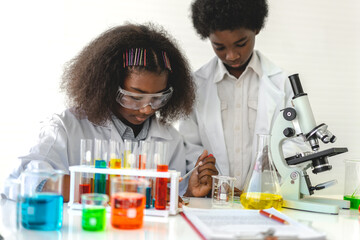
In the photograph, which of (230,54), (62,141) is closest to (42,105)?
(62,141)

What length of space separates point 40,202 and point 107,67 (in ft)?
2.92

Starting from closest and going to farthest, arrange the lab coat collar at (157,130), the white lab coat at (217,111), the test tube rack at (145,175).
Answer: the test tube rack at (145,175) < the lab coat collar at (157,130) < the white lab coat at (217,111)

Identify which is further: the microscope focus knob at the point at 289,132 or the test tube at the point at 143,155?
the microscope focus knob at the point at 289,132

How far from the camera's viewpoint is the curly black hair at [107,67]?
1.98 metres

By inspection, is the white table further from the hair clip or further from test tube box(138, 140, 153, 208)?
the hair clip

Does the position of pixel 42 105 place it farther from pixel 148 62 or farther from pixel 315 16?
pixel 315 16

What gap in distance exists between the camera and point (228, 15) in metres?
2.26

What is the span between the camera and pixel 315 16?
3814 mm

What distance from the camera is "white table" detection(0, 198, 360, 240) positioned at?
123 cm

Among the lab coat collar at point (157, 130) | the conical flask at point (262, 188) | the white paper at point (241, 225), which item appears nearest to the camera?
the white paper at point (241, 225)

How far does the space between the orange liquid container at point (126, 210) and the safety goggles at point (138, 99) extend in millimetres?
677

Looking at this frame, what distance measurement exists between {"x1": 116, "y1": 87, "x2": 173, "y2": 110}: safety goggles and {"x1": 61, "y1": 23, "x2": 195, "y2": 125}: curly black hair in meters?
0.09

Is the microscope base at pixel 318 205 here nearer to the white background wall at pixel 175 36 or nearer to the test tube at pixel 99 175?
the test tube at pixel 99 175

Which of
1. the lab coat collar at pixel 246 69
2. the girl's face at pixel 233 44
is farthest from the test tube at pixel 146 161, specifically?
the lab coat collar at pixel 246 69
